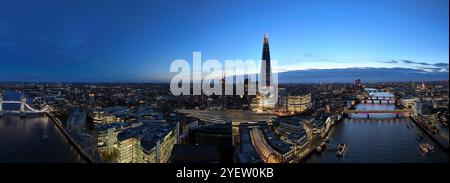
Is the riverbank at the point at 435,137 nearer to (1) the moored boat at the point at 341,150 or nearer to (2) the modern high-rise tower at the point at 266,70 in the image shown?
(1) the moored boat at the point at 341,150

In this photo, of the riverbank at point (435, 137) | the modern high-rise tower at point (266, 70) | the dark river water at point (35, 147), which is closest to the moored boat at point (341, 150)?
the riverbank at point (435, 137)

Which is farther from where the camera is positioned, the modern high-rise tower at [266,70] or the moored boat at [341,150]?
the modern high-rise tower at [266,70]

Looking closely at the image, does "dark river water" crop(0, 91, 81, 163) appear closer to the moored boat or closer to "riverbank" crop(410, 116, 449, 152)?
the moored boat

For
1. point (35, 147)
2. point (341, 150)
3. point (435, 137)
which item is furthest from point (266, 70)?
point (435, 137)

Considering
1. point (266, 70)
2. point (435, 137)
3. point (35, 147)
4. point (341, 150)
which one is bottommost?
point (35, 147)

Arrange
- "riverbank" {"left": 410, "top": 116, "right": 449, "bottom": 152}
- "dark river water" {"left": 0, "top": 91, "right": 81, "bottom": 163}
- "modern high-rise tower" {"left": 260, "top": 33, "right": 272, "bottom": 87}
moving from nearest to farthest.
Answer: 1. "riverbank" {"left": 410, "top": 116, "right": 449, "bottom": 152}
2. "dark river water" {"left": 0, "top": 91, "right": 81, "bottom": 163}
3. "modern high-rise tower" {"left": 260, "top": 33, "right": 272, "bottom": 87}

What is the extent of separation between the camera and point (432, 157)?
152 inches

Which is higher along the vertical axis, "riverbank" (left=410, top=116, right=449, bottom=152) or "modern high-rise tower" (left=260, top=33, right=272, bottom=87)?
"modern high-rise tower" (left=260, top=33, right=272, bottom=87)

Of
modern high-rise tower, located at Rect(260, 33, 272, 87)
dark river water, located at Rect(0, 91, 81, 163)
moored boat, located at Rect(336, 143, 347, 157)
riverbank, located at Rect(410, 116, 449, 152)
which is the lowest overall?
dark river water, located at Rect(0, 91, 81, 163)

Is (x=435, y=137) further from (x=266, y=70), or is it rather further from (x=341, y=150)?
(x=266, y=70)

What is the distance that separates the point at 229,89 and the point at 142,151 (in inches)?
366

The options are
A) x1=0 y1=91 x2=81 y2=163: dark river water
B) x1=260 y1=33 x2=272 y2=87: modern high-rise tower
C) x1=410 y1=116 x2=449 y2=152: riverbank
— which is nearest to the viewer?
x1=410 y1=116 x2=449 y2=152: riverbank

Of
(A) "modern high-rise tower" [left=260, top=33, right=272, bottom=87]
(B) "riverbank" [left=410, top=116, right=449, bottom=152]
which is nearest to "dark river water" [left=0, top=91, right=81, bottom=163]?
(B) "riverbank" [left=410, top=116, right=449, bottom=152]
